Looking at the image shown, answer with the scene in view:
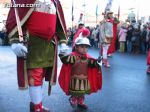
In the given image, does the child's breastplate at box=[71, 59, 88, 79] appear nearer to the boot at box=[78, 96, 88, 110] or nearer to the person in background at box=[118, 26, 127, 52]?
the boot at box=[78, 96, 88, 110]

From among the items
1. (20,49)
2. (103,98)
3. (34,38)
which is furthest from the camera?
(103,98)

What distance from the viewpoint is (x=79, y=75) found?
5.72 meters

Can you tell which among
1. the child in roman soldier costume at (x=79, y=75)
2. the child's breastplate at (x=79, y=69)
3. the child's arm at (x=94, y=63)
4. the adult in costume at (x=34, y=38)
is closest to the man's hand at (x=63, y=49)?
the adult in costume at (x=34, y=38)

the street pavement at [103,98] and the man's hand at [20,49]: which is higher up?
the man's hand at [20,49]

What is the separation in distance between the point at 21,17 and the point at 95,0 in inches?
1005

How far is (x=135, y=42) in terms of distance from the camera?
18.9 metres

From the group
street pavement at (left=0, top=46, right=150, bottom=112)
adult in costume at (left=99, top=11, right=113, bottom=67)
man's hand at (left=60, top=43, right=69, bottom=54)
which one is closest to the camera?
man's hand at (left=60, top=43, right=69, bottom=54)

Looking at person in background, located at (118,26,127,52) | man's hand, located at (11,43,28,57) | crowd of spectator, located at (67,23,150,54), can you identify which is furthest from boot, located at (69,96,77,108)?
person in background, located at (118,26,127,52)

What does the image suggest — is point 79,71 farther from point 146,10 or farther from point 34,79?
point 146,10

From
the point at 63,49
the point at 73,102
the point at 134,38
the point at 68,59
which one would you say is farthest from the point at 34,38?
the point at 134,38

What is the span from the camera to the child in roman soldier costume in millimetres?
5660

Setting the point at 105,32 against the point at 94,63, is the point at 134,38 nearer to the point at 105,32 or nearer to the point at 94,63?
the point at 105,32

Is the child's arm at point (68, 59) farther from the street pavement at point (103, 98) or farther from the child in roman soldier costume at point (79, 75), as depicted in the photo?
the street pavement at point (103, 98)

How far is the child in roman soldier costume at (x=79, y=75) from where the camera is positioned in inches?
223
